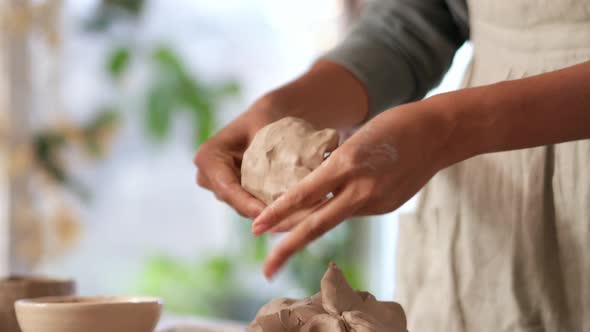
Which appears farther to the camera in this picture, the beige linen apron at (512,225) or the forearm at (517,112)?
the beige linen apron at (512,225)

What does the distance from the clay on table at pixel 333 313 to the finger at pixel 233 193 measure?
108 millimetres

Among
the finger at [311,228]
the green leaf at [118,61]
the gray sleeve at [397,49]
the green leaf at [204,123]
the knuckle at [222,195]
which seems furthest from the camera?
the green leaf at [204,123]

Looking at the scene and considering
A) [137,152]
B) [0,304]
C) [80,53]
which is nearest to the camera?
[0,304]

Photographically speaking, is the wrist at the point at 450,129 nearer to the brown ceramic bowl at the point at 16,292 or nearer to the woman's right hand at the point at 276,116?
the woman's right hand at the point at 276,116

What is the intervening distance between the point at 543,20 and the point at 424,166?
1.26ft

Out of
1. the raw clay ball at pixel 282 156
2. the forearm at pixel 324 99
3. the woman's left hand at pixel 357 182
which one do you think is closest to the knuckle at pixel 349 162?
the woman's left hand at pixel 357 182

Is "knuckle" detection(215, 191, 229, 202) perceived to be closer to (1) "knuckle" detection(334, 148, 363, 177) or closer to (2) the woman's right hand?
(2) the woman's right hand

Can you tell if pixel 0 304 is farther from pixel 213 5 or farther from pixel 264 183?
pixel 213 5

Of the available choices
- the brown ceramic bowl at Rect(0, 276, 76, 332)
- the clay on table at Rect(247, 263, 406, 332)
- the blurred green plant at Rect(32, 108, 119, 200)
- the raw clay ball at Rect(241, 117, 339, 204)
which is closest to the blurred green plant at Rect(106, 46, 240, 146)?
the blurred green plant at Rect(32, 108, 119, 200)

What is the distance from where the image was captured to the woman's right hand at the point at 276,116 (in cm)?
83

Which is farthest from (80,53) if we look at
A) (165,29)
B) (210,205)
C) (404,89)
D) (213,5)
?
(404,89)

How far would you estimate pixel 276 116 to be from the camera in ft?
3.20

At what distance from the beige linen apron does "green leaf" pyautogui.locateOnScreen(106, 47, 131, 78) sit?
203cm

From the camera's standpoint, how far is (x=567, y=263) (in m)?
0.93
